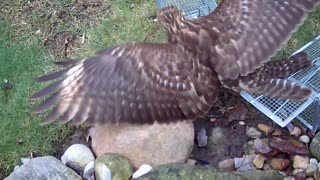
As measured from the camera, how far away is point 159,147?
13.7 ft

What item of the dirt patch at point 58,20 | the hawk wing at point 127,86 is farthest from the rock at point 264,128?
the dirt patch at point 58,20

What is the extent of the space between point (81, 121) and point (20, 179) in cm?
58

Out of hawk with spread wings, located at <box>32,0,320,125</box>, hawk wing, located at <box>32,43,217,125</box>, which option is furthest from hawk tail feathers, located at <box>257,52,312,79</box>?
hawk wing, located at <box>32,43,217,125</box>

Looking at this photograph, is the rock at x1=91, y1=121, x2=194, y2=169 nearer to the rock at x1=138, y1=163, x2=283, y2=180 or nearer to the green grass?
the rock at x1=138, y1=163, x2=283, y2=180

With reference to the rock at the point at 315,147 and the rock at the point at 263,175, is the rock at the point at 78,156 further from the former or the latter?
the rock at the point at 315,147

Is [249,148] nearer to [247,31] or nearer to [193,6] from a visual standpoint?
[247,31]

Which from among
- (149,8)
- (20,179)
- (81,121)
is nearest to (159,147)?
(81,121)

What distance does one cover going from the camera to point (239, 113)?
4504 millimetres

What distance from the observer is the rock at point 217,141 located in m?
4.40

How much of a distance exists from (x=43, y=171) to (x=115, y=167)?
16.2 inches

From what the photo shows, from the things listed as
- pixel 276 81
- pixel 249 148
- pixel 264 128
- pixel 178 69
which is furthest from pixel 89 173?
pixel 276 81

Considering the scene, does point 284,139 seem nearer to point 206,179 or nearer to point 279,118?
point 279,118

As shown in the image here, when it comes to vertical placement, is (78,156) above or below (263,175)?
above

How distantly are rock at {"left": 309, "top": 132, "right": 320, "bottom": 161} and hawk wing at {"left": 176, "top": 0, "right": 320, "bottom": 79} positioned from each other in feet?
2.00
